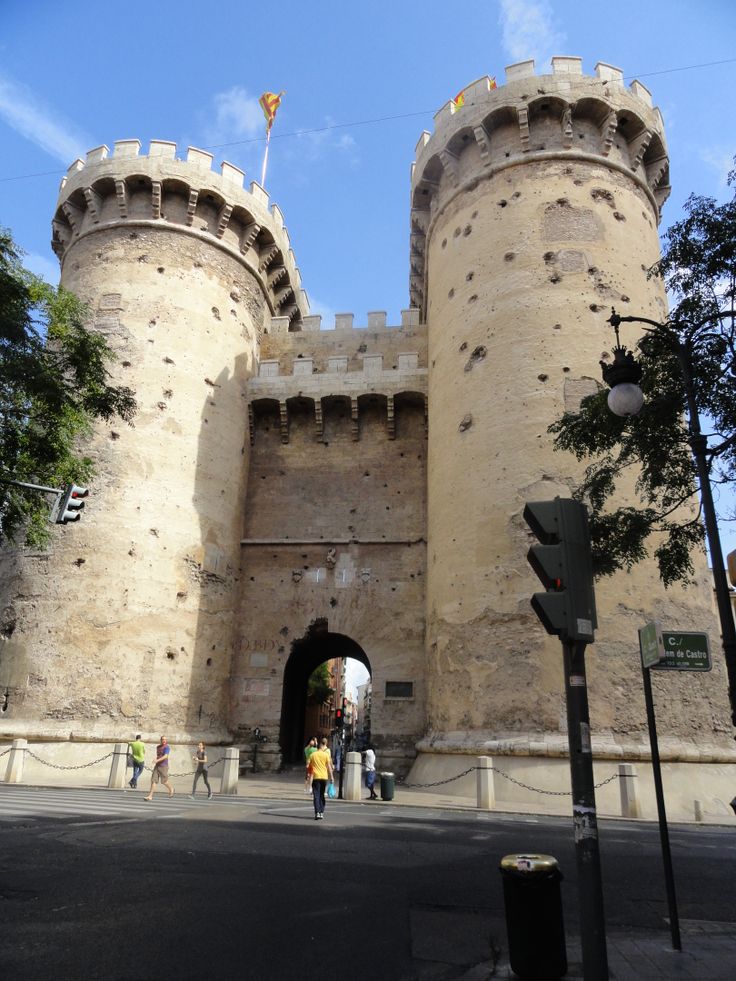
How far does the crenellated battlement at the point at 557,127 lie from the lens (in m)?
19.5

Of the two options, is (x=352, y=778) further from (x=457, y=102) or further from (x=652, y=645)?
(x=457, y=102)

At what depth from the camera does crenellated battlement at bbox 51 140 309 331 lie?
70.1ft

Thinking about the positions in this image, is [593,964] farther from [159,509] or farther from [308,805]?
[159,509]

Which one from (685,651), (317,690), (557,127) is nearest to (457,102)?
(557,127)

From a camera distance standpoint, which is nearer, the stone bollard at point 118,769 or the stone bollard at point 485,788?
the stone bollard at point 485,788

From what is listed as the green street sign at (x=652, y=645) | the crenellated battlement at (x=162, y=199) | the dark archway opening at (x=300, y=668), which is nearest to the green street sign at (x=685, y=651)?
the green street sign at (x=652, y=645)

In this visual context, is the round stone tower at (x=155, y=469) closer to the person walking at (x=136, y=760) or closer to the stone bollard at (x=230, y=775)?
the person walking at (x=136, y=760)

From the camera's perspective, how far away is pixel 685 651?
205 inches

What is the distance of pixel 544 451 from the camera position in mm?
16000

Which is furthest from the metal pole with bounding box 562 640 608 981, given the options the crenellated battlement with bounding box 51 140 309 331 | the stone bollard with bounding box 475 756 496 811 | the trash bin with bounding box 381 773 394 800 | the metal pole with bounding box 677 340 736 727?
the crenellated battlement with bounding box 51 140 309 331

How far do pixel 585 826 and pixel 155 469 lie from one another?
16915mm

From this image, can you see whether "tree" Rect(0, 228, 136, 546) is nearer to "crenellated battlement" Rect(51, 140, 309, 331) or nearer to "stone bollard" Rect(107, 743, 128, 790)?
"stone bollard" Rect(107, 743, 128, 790)

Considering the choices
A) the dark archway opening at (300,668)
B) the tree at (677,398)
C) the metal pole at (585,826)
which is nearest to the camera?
the metal pole at (585,826)

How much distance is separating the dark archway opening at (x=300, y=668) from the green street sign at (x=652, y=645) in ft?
48.4
